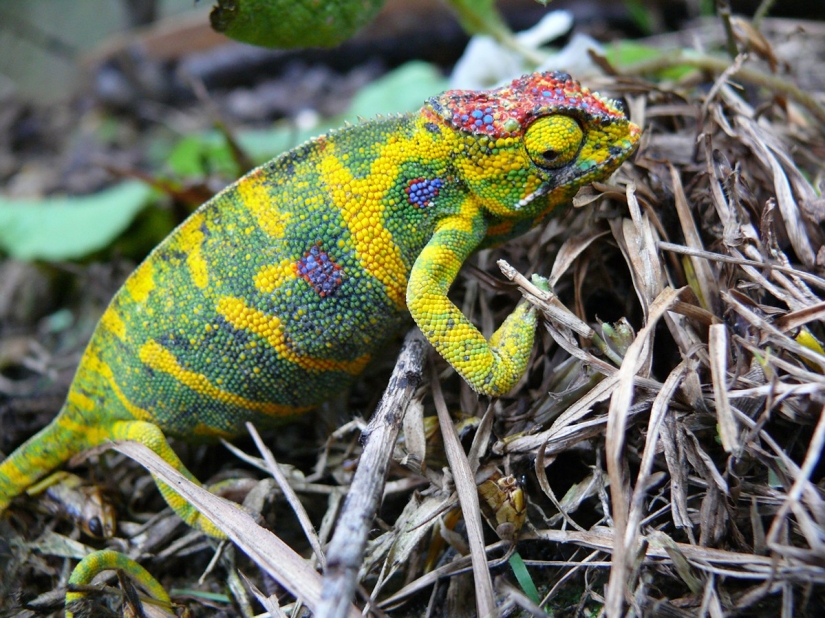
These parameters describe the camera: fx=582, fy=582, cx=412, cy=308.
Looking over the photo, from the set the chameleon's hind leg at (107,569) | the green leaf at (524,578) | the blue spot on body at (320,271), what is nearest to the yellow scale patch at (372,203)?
the blue spot on body at (320,271)

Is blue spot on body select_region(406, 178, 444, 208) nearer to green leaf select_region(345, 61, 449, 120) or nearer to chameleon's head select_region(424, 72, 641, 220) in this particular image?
chameleon's head select_region(424, 72, 641, 220)

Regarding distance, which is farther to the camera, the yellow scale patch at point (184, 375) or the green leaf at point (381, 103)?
the green leaf at point (381, 103)

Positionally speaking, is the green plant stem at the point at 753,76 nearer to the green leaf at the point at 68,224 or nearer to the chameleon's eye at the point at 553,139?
the chameleon's eye at the point at 553,139

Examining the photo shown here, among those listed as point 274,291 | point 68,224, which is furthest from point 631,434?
point 68,224

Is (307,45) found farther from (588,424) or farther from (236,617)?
(236,617)

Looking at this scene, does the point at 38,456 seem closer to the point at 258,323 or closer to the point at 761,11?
the point at 258,323

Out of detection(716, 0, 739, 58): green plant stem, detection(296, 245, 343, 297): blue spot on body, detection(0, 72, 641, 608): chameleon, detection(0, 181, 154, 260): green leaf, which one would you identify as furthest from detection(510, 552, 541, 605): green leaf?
detection(0, 181, 154, 260): green leaf
